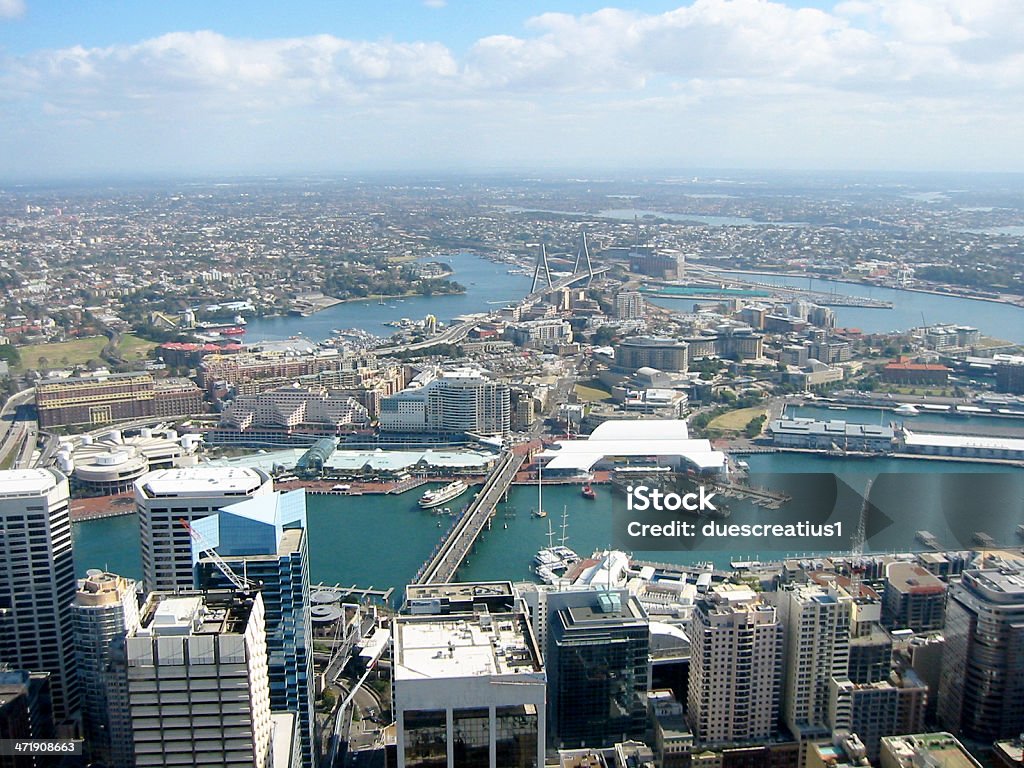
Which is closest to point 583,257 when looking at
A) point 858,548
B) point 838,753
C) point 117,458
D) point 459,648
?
point 117,458

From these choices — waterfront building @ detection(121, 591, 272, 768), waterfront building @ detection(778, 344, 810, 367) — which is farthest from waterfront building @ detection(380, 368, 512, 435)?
waterfront building @ detection(121, 591, 272, 768)

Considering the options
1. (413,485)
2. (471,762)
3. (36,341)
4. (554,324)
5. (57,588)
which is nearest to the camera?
(471,762)

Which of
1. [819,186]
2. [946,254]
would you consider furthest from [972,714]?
[819,186]

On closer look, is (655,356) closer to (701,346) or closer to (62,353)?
(701,346)

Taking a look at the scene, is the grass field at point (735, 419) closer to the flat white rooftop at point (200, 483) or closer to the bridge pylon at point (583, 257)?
the flat white rooftop at point (200, 483)

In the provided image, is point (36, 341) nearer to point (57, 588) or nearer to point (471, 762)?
point (57, 588)
